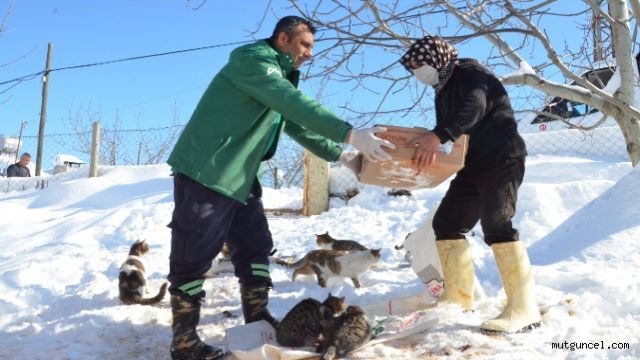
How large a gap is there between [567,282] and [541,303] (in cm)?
54

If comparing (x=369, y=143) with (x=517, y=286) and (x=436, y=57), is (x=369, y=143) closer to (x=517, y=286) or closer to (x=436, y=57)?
(x=436, y=57)

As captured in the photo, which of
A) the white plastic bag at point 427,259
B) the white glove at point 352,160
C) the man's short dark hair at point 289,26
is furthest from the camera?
the white plastic bag at point 427,259

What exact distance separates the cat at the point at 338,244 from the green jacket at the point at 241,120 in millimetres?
3512

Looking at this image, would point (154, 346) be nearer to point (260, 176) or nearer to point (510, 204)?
point (260, 176)

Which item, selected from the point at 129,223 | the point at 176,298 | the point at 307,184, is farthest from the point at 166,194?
the point at 176,298

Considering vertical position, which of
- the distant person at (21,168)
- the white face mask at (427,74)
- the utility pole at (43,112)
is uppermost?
the utility pole at (43,112)

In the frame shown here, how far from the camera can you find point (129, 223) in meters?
8.67

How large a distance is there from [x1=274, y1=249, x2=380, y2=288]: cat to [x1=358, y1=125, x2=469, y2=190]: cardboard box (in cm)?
212

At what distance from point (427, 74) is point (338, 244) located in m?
3.45

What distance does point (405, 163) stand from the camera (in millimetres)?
2980

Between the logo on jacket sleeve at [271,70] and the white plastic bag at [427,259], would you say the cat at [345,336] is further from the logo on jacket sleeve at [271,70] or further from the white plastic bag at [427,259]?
the logo on jacket sleeve at [271,70]

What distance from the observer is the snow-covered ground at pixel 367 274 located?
302 centimetres

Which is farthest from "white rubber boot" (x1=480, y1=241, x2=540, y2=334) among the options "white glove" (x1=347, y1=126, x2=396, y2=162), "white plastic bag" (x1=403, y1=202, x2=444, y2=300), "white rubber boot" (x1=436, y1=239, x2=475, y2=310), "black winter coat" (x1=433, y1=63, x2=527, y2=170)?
"white glove" (x1=347, y1=126, x2=396, y2=162)

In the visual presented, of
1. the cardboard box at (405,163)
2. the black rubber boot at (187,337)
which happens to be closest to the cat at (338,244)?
the cardboard box at (405,163)
